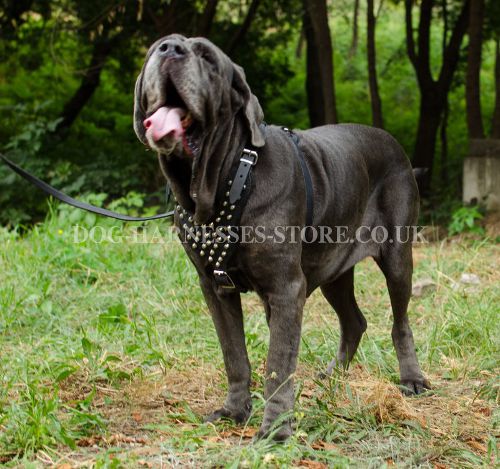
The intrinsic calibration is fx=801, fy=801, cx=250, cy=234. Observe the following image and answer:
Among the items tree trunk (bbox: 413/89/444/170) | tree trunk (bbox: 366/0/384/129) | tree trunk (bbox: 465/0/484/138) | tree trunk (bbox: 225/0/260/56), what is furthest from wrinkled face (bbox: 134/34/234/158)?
tree trunk (bbox: 225/0/260/56)

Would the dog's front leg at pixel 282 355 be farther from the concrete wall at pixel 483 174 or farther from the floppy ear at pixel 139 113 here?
the concrete wall at pixel 483 174

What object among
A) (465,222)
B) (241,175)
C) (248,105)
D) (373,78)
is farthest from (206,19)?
(241,175)

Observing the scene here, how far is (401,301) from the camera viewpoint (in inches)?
181

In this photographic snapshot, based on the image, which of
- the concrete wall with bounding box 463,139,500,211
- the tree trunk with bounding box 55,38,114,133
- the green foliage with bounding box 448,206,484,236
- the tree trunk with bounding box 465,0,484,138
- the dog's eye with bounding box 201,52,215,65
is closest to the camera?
the dog's eye with bounding box 201,52,215,65

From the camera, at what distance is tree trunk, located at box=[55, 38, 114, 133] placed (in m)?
12.7

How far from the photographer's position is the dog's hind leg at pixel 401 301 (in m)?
4.55

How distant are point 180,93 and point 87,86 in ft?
36.1

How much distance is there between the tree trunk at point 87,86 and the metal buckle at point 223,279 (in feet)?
31.3

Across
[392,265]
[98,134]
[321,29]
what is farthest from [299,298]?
[98,134]

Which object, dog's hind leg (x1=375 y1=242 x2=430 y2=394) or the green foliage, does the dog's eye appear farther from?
the green foliage

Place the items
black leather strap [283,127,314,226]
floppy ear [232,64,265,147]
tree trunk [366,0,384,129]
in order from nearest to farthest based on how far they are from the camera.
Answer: floppy ear [232,64,265,147]
black leather strap [283,127,314,226]
tree trunk [366,0,384,129]

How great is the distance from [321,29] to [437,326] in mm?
5641

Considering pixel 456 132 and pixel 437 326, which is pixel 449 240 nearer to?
pixel 437 326

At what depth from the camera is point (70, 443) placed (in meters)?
3.55
